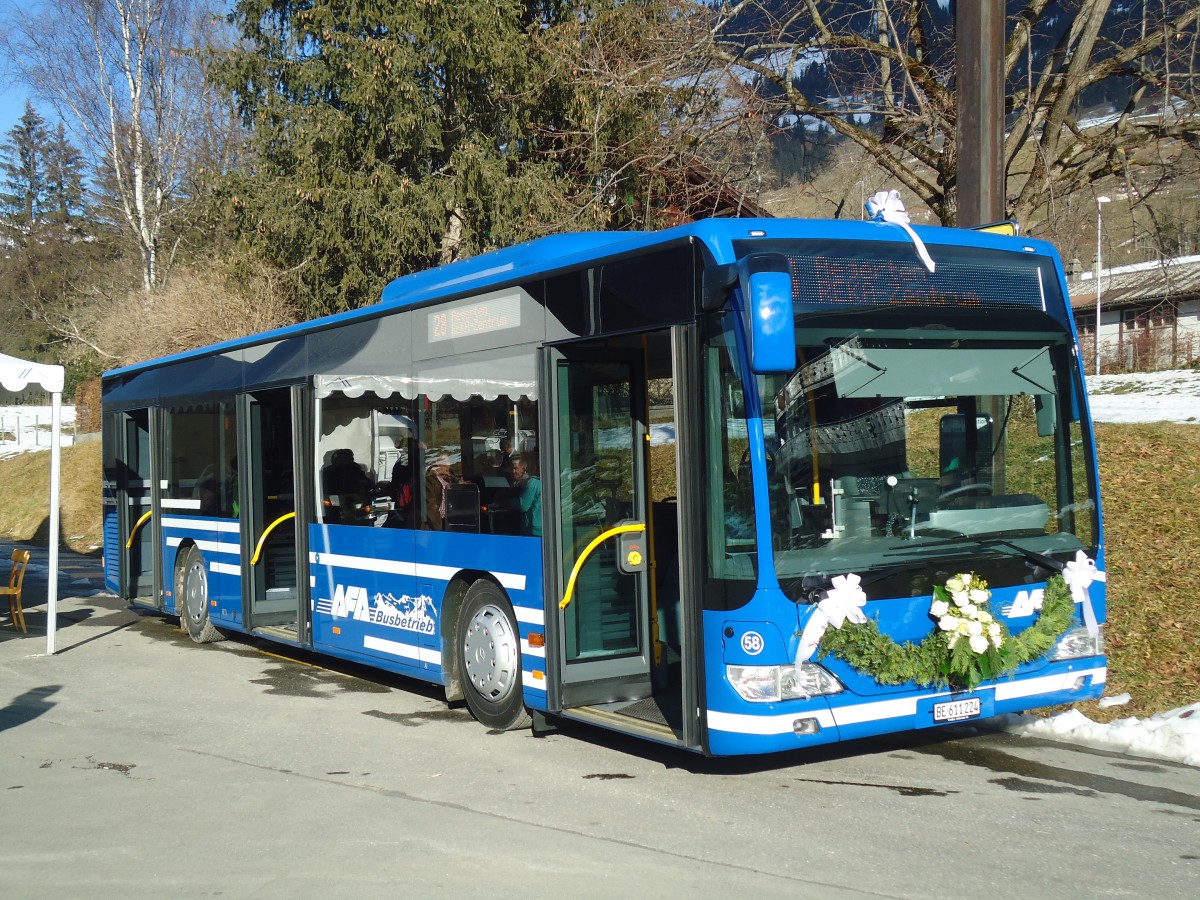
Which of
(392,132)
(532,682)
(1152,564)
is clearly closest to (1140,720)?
(1152,564)

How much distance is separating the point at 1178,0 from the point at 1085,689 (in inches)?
345

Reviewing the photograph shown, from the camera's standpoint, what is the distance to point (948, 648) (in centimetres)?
674

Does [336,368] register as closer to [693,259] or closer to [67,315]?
[693,259]

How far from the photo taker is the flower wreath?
6.53 meters

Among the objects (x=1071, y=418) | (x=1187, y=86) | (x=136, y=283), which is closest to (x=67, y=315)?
(x=136, y=283)

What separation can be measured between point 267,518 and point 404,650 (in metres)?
3.16

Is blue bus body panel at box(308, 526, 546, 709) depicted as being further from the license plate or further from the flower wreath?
the license plate

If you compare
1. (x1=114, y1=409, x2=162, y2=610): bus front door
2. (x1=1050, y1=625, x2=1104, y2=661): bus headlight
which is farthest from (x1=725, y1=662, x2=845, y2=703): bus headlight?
(x1=114, y1=409, x2=162, y2=610): bus front door

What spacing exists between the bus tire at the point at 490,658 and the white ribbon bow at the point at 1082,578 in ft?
11.2

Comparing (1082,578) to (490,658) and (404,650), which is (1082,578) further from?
(404,650)

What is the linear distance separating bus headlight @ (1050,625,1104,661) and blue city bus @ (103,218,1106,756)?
0.04 ft

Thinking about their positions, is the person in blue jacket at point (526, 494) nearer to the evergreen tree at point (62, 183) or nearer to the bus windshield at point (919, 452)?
the bus windshield at point (919, 452)

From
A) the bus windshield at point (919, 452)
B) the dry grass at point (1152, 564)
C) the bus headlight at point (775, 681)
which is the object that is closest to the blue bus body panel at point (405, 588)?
the bus headlight at point (775, 681)

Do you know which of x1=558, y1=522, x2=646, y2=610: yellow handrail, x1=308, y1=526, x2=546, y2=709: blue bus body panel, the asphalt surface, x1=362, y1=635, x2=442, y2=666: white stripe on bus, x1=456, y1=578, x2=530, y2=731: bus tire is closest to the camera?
the asphalt surface
